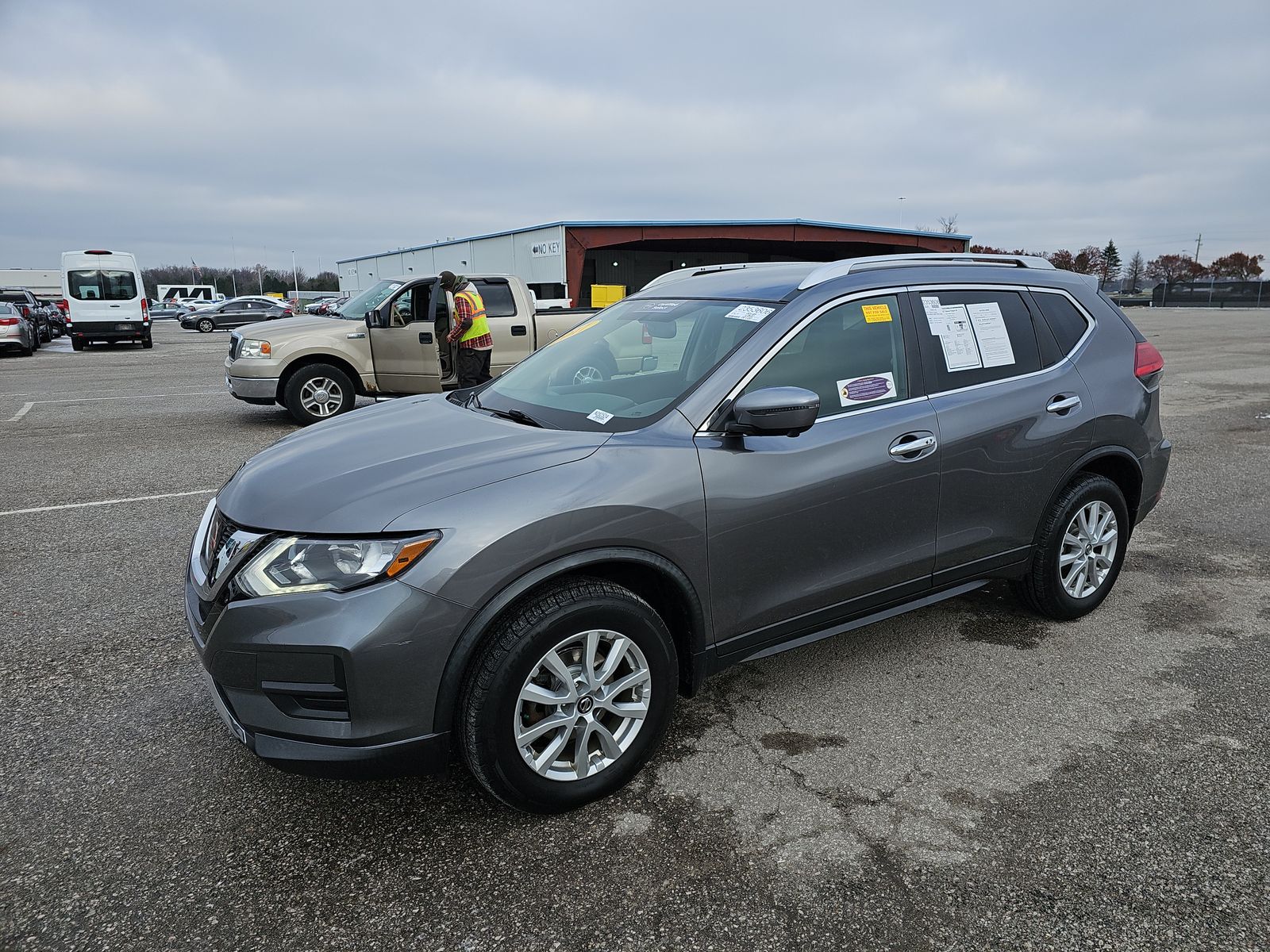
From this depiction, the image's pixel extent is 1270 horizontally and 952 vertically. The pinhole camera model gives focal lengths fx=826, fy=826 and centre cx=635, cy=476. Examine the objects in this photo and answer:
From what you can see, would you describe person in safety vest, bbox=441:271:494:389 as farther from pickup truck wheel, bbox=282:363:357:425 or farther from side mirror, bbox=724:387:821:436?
side mirror, bbox=724:387:821:436

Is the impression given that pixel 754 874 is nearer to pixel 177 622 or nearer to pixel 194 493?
pixel 177 622

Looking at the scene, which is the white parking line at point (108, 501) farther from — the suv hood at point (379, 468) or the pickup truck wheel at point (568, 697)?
the pickup truck wheel at point (568, 697)

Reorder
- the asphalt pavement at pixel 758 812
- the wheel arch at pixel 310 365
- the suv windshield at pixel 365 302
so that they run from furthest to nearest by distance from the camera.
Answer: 1. the suv windshield at pixel 365 302
2. the wheel arch at pixel 310 365
3. the asphalt pavement at pixel 758 812

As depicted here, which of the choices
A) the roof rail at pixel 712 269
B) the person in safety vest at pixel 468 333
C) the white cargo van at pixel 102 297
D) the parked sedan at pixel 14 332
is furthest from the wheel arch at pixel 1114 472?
the white cargo van at pixel 102 297

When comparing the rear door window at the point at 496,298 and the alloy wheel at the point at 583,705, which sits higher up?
the rear door window at the point at 496,298

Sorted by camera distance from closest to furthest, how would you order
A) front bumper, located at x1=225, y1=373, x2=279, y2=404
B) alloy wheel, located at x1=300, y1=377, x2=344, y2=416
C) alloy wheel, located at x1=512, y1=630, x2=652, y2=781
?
alloy wheel, located at x1=512, y1=630, x2=652, y2=781
front bumper, located at x1=225, y1=373, x2=279, y2=404
alloy wheel, located at x1=300, y1=377, x2=344, y2=416

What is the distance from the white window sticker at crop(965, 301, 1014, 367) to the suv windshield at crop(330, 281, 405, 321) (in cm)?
842

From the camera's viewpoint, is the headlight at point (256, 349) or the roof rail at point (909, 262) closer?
the roof rail at point (909, 262)

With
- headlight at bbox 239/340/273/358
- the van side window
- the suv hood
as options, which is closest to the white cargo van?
headlight at bbox 239/340/273/358

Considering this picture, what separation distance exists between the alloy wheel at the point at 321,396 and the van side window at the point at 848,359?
8134 mm

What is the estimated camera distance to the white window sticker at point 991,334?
12.1 ft

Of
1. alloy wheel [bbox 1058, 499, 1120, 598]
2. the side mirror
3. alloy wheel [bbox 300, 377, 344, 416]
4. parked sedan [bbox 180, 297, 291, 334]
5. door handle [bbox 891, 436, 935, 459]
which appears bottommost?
alloy wheel [bbox 1058, 499, 1120, 598]

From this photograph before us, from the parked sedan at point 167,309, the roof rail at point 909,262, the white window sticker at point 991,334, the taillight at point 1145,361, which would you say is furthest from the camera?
the parked sedan at point 167,309

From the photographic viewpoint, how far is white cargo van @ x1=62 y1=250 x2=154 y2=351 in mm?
22703
